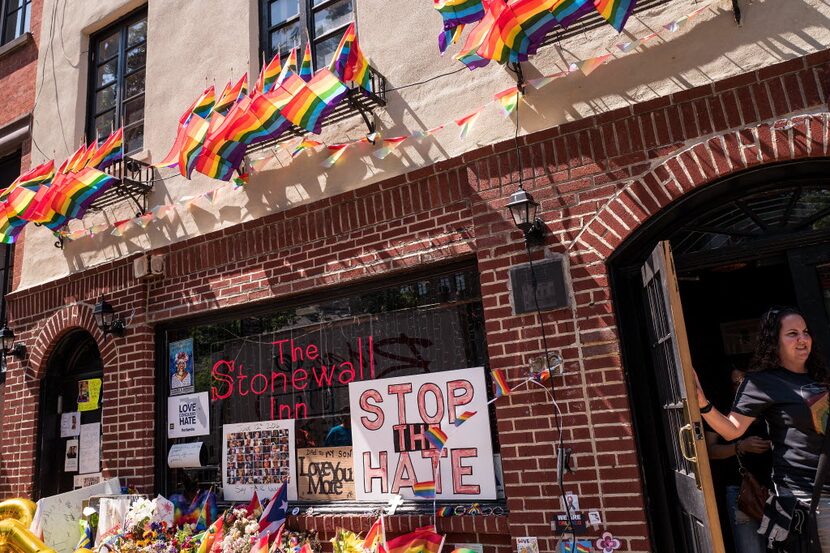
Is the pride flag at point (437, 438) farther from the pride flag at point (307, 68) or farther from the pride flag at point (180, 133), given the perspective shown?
the pride flag at point (180, 133)

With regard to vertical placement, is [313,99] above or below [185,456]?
above

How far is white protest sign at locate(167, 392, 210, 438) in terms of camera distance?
5.67 meters

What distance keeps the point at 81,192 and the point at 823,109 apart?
611 cm

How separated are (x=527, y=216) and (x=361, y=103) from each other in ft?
6.05

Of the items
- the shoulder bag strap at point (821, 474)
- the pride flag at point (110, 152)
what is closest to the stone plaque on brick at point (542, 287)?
the shoulder bag strap at point (821, 474)

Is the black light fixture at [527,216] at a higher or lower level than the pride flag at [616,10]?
lower

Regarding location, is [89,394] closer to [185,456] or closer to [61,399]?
[61,399]

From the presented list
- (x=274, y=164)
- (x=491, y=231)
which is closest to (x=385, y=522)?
(x=491, y=231)

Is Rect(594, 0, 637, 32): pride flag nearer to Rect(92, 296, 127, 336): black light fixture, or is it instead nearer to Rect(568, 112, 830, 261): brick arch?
Rect(568, 112, 830, 261): brick arch

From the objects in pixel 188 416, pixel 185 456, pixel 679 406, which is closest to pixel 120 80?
pixel 188 416

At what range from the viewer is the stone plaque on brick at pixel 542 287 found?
3.94m

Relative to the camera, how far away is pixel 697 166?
3.69 m

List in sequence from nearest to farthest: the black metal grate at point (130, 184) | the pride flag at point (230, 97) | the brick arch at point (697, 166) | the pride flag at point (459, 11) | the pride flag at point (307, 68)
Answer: the brick arch at point (697, 166), the pride flag at point (459, 11), the pride flag at point (307, 68), the pride flag at point (230, 97), the black metal grate at point (130, 184)

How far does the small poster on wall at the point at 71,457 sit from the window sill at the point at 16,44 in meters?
5.37
